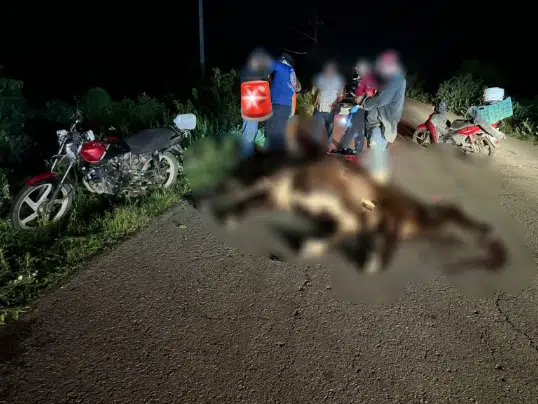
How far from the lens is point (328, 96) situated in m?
7.72

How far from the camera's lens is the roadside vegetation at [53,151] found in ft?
13.1

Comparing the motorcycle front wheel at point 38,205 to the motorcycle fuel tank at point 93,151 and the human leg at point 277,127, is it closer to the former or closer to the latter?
the motorcycle fuel tank at point 93,151

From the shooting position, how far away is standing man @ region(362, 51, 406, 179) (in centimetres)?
630

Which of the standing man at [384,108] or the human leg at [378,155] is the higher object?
the standing man at [384,108]

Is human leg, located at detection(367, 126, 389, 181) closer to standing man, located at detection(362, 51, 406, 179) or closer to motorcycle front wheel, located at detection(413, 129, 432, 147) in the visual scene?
standing man, located at detection(362, 51, 406, 179)

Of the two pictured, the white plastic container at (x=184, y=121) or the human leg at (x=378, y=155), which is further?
the human leg at (x=378, y=155)

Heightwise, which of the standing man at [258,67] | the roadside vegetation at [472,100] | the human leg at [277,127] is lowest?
the roadside vegetation at [472,100]

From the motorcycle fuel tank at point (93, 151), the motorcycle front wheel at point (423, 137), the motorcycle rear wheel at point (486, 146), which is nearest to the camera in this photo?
the motorcycle fuel tank at point (93, 151)

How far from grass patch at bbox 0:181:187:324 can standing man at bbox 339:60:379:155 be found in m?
3.43

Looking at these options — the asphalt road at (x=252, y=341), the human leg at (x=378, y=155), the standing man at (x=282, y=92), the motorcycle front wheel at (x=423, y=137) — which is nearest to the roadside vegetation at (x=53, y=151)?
the asphalt road at (x=252, y=341)

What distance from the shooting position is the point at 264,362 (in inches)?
121

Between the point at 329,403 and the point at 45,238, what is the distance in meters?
3.40

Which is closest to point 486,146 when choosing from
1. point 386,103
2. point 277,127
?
point 386,103

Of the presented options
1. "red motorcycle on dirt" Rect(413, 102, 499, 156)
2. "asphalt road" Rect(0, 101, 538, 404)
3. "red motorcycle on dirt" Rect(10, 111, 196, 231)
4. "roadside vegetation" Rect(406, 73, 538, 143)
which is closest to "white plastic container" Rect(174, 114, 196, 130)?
"red motorcycle on dirt" Rect(10, 111, 196, 231)
